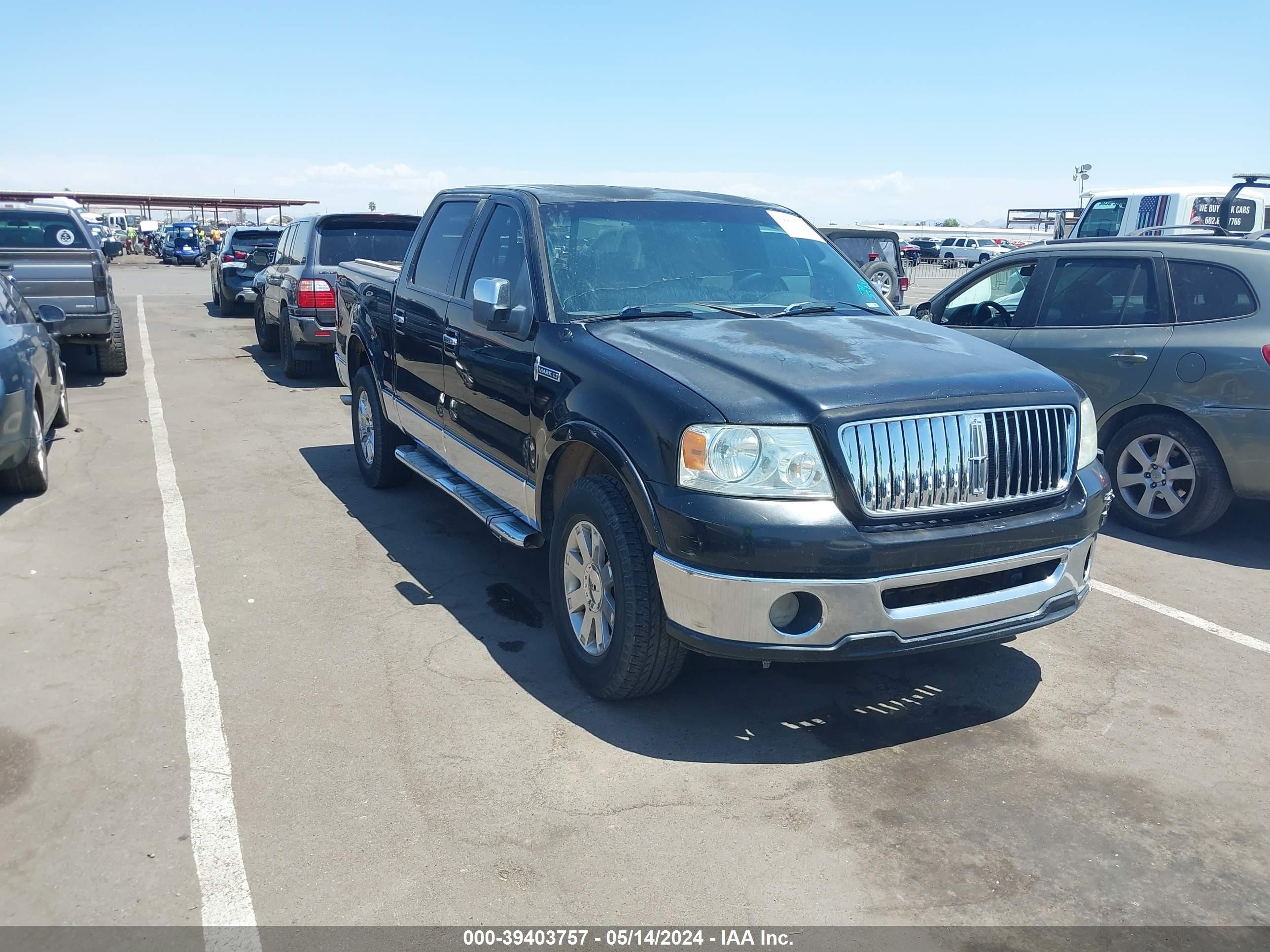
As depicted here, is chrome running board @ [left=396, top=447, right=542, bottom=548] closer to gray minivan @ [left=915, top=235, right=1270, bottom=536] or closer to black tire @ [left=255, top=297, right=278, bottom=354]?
gray minivan @ [left=915, top=235, right=1270, bottom=536]

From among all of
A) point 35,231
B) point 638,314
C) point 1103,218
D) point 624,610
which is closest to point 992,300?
point 638,314

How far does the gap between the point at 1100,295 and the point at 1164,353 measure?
0.71 metres

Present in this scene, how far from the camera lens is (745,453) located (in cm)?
354

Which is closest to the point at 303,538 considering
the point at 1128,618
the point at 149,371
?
the point at 1128,618

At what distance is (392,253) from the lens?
11.8 m

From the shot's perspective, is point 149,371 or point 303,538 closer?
point 303,538

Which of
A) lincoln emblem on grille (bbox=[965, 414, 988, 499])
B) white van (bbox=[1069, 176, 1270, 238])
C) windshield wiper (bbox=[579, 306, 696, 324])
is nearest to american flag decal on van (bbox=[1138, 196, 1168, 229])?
white van (bbox=[1069, 176, 1270, 238])

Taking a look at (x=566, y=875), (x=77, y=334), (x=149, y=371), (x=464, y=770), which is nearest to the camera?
(x=566, y=875)

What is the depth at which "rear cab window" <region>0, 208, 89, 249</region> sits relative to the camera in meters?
12.1

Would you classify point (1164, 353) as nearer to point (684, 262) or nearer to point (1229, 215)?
point (684, 262)

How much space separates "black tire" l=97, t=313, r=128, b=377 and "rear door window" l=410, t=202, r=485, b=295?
7.27 meters

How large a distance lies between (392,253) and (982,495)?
9391 mm

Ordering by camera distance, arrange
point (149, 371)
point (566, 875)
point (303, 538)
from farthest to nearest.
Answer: point (149, 371), point (303, 538), point (566, 875)

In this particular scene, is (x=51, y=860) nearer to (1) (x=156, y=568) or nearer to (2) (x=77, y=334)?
(1) (x=156, y=568)
